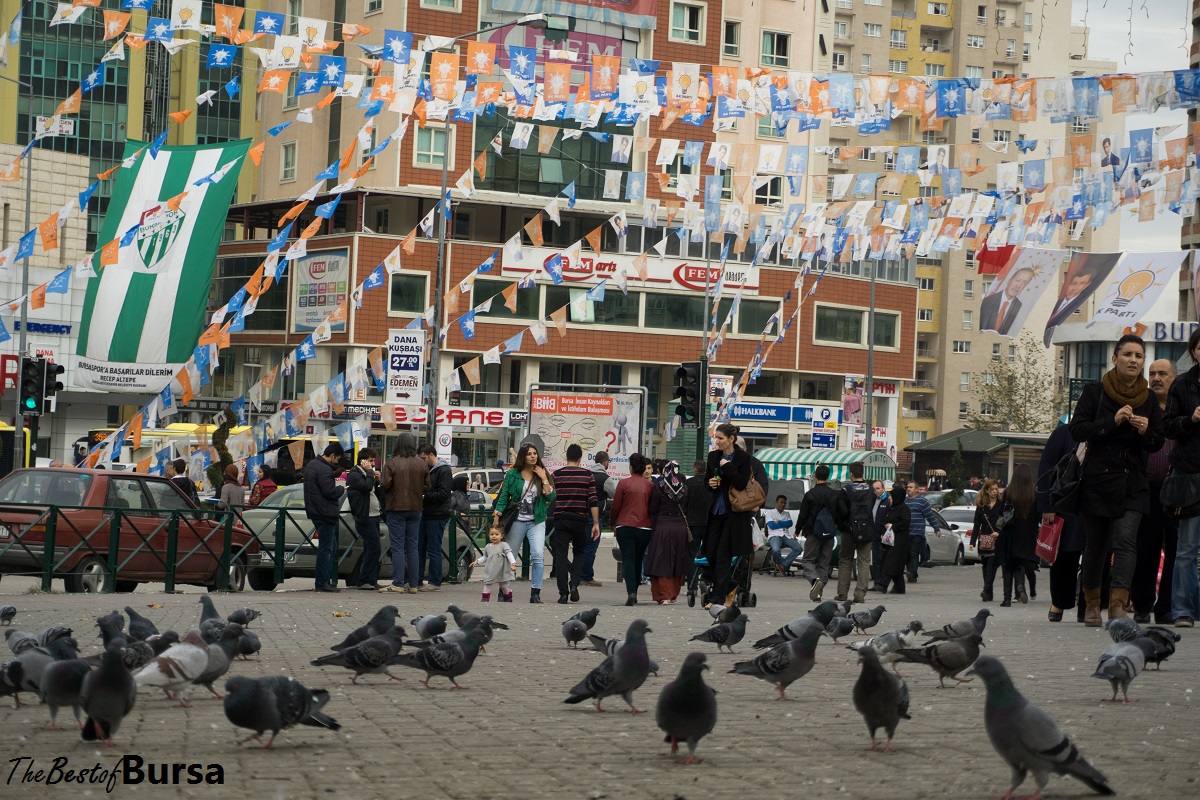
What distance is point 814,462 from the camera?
44781 mm

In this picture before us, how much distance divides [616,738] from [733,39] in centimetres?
6484

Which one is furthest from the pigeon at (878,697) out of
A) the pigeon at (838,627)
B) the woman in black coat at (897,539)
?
the woman in black coat at (897,539)

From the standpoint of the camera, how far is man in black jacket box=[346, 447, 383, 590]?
19547mm

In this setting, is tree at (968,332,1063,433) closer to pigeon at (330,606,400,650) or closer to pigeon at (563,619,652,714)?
pigeon at (330,606,400,650)

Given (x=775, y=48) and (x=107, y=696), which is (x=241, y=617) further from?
(x=775, y=48)

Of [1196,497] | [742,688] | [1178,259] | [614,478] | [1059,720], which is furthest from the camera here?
[1178,259]

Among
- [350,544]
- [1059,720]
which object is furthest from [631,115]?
[1059,720]

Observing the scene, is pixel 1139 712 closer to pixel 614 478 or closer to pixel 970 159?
pixel 970 159

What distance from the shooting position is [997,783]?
621 centimetres

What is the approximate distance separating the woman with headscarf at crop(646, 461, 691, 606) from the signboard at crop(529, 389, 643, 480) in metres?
13.4

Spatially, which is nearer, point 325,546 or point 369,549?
point 325,546

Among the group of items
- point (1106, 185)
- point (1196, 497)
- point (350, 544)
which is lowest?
point (350, 544)

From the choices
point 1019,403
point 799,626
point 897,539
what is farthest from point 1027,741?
point 1019,403

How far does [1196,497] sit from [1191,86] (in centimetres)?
974
